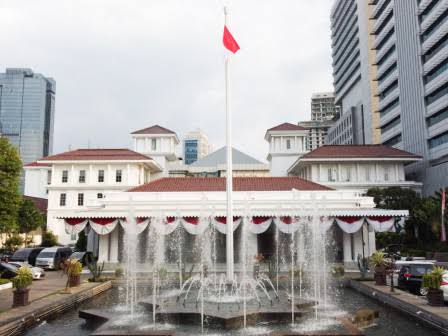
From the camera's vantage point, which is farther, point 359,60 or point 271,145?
point 359,60

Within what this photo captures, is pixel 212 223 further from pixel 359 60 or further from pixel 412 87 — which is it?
pixel 359 60

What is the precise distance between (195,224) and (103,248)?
22.0ft

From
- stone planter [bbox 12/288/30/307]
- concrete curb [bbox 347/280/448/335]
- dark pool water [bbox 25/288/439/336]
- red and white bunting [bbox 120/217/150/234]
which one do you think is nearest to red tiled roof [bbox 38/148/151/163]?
red and white bunting [bbox 120/217/150/234]

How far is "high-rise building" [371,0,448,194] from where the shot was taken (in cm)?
5012

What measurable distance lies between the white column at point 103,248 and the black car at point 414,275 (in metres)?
18.7

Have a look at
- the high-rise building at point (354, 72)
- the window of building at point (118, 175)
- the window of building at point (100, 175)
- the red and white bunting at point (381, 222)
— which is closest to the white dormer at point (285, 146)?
the window of building at point (118, 175)

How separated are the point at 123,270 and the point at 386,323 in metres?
16.1

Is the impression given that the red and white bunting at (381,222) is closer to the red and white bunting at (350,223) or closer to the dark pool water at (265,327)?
the red and white bunting at (350,223)

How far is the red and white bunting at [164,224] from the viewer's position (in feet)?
86.4

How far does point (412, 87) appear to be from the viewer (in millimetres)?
Result: 56969

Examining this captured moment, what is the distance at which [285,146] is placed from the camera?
62.5m

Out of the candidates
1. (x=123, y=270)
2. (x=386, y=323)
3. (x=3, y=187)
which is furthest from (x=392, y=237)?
(x=3, y=187)

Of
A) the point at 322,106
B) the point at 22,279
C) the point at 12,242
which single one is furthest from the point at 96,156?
the point at 322,106

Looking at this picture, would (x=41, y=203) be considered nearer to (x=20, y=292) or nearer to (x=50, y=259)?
(x=50, y=259)
